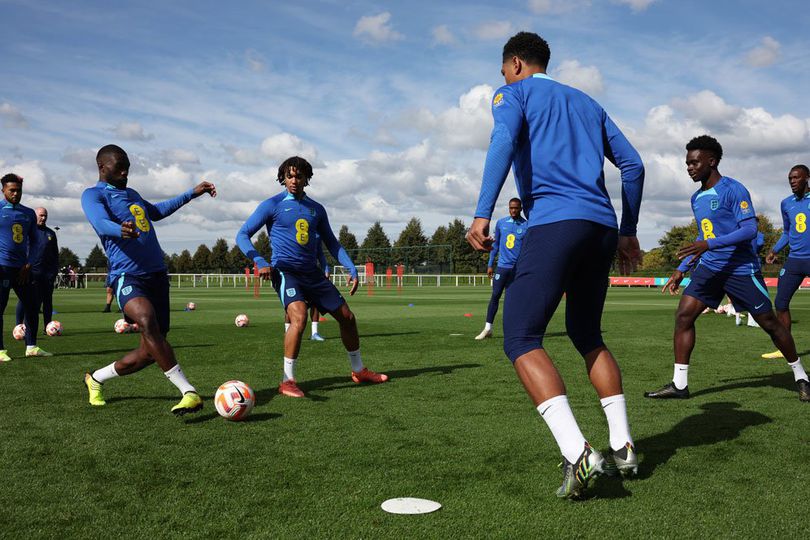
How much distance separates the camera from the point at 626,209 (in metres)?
3.88

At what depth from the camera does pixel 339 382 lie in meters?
6.95

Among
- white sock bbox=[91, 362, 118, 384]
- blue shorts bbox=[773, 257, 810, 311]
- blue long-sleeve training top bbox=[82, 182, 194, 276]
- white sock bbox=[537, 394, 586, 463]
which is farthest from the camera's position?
blue shorts bbox=[773, 257, 810, 311]

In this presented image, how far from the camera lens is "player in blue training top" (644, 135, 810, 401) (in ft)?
20.3

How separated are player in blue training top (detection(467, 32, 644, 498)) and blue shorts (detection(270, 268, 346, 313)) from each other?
132 inches

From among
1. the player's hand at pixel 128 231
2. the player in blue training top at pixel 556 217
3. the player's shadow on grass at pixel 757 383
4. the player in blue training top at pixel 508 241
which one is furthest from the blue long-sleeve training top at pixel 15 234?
the player's shadow on grass at pixel 757 383

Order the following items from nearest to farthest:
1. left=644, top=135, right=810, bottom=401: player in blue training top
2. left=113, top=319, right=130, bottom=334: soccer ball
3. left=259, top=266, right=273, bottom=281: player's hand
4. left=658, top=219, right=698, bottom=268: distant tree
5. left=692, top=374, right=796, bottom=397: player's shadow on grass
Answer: left=644, top=135, right=810, bottom=401: player in blue training top, left=692, top=374, right=796, bottom=397: player's shadow on grass, left=259, top=266, right=273, bottom=281: player's hand, left=113, top=319, right=130, bottom=334: soccer ball, left=658, top=219, right=698, bottom=268: distant tree

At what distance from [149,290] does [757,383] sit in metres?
5.79

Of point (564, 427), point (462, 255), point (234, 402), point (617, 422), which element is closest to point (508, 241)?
point (234, 402)

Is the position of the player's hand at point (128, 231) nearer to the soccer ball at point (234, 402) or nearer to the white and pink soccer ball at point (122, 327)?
the soccer ball at point (234, 402)

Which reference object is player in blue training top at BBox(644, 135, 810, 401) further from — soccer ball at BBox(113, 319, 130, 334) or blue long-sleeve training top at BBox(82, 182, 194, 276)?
soccer ball at BBox(113, 319, 130, 334)

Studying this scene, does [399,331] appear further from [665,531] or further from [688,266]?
[665,531]

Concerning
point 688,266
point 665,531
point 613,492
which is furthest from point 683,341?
point 665,531

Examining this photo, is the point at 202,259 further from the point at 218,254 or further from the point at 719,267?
the point at 719,267

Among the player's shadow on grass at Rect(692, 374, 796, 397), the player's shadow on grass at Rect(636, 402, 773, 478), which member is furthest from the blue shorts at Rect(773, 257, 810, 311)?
the player's shadow on grass at Rect(636, 402, 773, 478)
